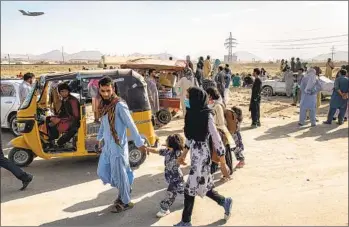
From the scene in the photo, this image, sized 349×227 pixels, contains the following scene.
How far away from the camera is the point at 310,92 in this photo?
38.2ft

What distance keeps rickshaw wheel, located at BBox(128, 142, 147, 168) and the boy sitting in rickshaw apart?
1072 millimetres

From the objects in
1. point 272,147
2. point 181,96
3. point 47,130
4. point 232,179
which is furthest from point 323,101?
point 47,130

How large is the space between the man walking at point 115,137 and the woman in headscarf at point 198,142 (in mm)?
673

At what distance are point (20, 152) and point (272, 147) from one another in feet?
18.0

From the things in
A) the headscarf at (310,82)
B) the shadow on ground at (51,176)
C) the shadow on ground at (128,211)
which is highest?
the headscarf at (310,82)

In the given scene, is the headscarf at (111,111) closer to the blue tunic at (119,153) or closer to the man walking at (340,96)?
the blue tunic at (119,153)

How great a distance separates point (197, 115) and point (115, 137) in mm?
1204

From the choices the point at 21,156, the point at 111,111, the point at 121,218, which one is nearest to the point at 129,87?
the point at 21,156

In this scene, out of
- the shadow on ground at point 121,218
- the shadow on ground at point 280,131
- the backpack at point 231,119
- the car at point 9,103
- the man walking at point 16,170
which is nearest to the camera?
the shadow on ground at point 121,218

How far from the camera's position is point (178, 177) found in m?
5.39

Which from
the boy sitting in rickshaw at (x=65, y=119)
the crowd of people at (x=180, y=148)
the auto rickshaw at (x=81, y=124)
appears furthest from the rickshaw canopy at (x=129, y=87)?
the crowd of people at (x=180, y=148)

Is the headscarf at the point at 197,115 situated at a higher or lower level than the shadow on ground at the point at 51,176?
higher

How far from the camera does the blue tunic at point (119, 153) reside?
510 centimetres

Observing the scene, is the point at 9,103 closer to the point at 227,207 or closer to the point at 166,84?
the point at 166,84
